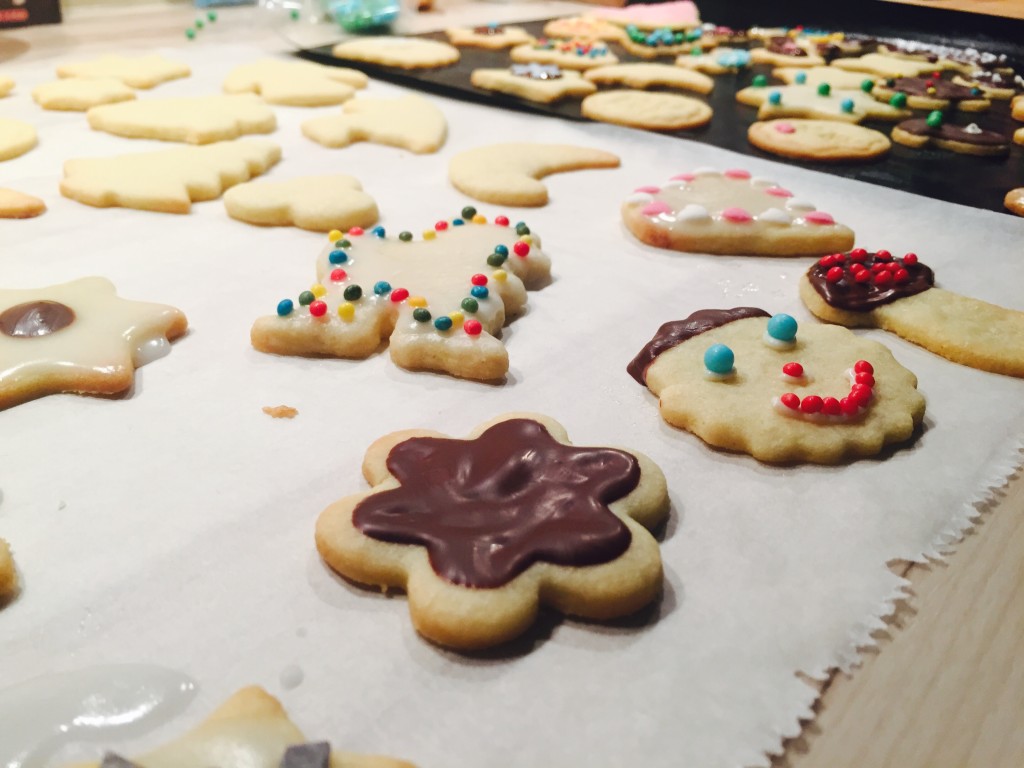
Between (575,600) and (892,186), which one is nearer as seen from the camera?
(575,600)

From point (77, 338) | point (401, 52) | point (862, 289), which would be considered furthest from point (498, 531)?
point (401, 52)

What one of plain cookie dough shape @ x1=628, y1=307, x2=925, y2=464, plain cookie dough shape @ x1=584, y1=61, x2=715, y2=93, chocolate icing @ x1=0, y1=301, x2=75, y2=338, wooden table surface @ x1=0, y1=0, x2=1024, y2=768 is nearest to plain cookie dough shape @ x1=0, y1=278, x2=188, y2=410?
chocolate icing @ x1=0, y1=301, x2=75, y2=338

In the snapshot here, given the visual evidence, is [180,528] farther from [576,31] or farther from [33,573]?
[576,31]

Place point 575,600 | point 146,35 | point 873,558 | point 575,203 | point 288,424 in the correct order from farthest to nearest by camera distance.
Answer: point 146,35
point 575,203
point 288,424
point 873,558
point 575,600

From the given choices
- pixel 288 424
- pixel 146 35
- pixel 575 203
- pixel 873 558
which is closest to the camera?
pixel 873 558

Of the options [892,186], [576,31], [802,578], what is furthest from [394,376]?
[576,31]

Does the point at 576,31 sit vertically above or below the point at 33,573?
above

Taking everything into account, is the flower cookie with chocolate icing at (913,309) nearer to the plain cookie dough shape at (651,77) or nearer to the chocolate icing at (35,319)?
the chocolate icing at (35,319)
